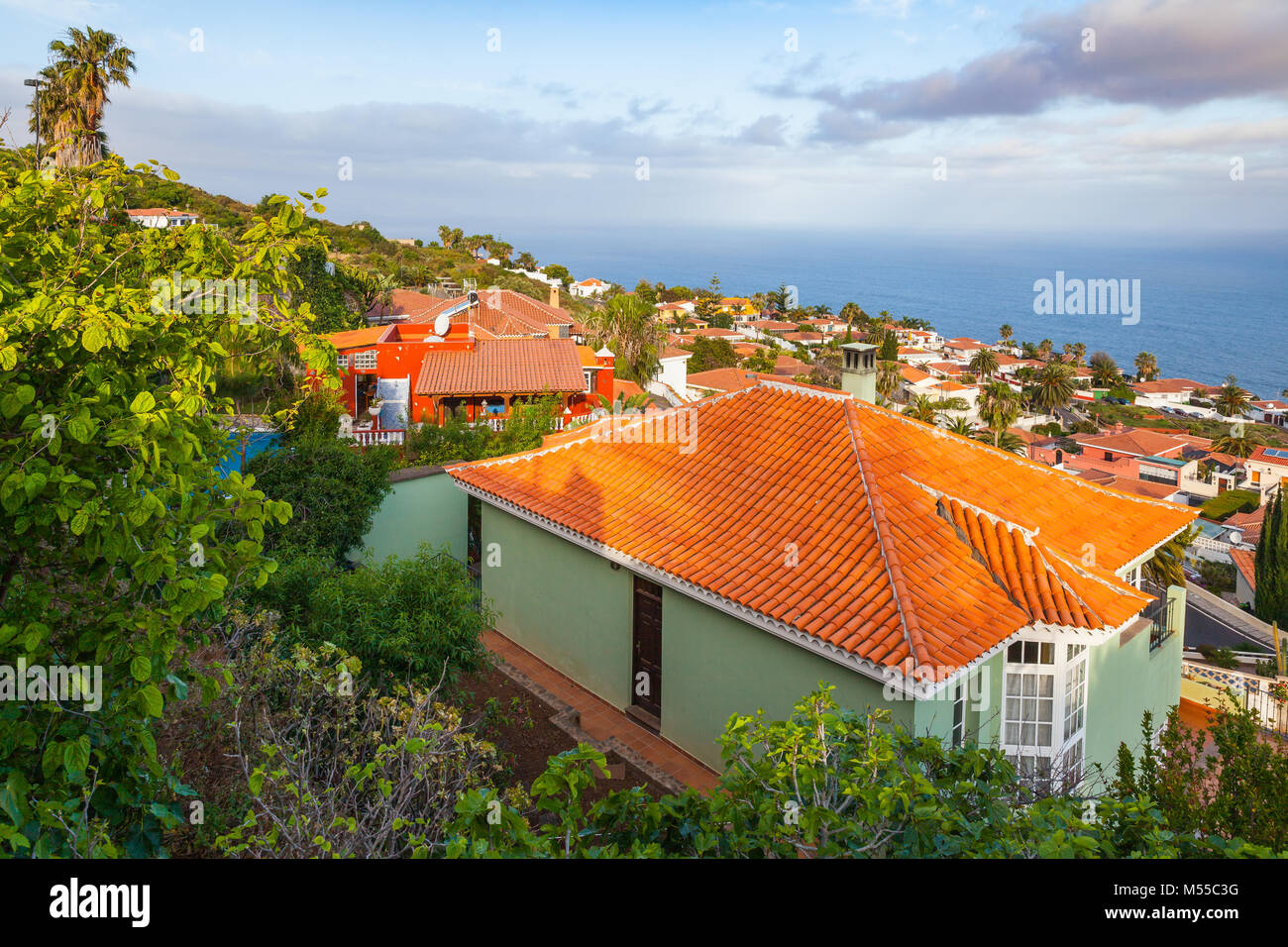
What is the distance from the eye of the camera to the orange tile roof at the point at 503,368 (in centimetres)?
3209

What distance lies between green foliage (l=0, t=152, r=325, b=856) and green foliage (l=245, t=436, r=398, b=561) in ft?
32.1

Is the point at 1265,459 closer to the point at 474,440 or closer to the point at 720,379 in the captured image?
the point at 720,379

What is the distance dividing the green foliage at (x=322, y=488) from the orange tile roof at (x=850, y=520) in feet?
6.12

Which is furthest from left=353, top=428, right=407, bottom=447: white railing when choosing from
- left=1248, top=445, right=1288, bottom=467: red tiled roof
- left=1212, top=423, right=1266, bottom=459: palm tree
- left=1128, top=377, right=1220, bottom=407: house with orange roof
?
left=1128, top=377, right=1220, bottom=407: house with orange roof

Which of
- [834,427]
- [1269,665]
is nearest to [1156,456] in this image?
[1269,665]

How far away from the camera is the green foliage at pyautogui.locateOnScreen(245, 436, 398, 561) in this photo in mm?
15227

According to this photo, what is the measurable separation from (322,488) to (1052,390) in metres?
121

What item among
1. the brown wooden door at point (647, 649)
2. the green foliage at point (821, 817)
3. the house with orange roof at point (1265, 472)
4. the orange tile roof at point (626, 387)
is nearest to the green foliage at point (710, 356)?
the orange tile roof at point (626, 387)

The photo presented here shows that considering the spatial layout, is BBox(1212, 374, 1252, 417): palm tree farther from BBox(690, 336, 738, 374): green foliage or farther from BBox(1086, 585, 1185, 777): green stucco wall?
BBox(1086, 585, 1185, 777): green stucco wall

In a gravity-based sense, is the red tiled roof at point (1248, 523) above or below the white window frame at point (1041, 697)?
below

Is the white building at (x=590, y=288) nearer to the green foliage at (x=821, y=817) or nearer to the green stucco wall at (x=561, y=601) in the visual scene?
the green stucco wall at (x=561, y=601)

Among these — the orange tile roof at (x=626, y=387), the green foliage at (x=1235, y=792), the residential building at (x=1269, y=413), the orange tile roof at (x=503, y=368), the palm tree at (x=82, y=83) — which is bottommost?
the residential building at (x=1269, y=413)
